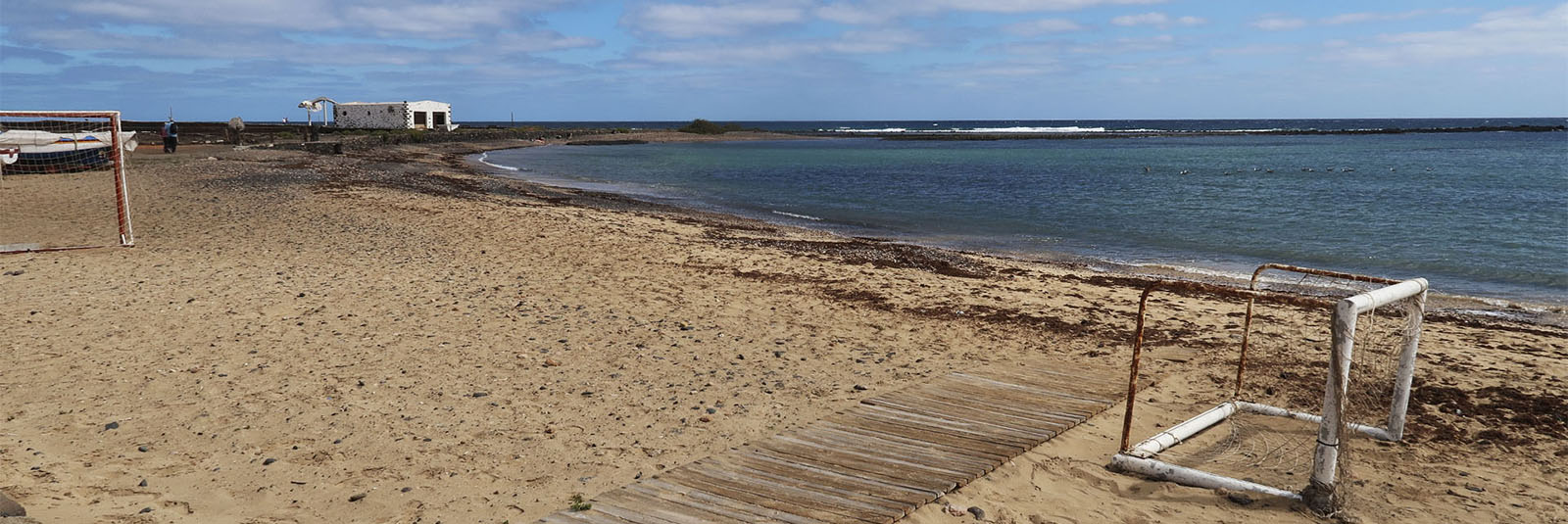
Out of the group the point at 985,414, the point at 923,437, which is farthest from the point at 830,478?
the point at 985,414

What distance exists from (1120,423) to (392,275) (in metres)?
8.08

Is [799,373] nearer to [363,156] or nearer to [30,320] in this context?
[30,320]

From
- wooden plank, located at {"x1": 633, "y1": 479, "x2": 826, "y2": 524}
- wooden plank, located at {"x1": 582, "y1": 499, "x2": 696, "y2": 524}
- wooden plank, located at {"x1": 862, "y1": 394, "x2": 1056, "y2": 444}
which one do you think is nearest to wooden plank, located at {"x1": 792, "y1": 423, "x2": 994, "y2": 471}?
wooden plank, located at {"x1": 862, "y1": 394, "x2": 1056, "y2": 444}

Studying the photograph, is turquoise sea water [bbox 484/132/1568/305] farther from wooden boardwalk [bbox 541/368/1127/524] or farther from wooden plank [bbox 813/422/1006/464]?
wooden plank [bbox 813/422/1006/464]

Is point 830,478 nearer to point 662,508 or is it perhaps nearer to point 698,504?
point 698,504

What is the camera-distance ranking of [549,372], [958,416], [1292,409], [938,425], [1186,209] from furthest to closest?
[1186,209] → [549,372] → [1292,409] → [958,416] → [938,425]

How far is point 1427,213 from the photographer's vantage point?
25.0m

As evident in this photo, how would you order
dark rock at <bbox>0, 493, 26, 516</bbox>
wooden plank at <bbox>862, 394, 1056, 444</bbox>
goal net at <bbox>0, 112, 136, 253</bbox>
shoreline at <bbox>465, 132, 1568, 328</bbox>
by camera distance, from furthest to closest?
goal net at <bbox>0, 112, 136, 253</bbox> → shoreline at <bbox>465, 132, 1568, 328</bbox> → wooden plank at <bbox>862, 394, 1056, 444</bbox> → dark rock at <bbox>0, 493, 26, 516</bbox>

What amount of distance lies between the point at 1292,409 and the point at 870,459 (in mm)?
3497

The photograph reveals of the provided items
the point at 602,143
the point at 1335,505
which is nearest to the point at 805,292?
the point at 1335,505

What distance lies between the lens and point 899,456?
18.2ft

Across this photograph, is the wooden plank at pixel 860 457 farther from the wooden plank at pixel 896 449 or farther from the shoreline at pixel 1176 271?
the shoreline at pixel 1176 271

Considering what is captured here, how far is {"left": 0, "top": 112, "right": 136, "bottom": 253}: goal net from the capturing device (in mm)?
13070

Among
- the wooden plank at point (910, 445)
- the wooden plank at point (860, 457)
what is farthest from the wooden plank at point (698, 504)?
the wooden plank at point (910, 445)
